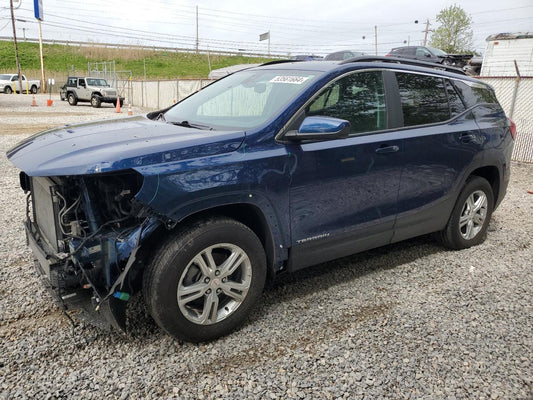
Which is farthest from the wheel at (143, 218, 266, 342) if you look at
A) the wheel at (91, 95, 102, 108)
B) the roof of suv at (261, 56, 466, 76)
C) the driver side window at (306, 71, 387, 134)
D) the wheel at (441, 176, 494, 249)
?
the wheel at (91, 95, 102, 108)

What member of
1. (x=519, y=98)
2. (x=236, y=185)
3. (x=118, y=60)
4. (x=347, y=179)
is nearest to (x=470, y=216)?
(x=347, y=179)

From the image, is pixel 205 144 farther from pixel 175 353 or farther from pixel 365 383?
pixel 365 383

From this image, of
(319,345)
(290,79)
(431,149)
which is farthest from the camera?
(431,149)

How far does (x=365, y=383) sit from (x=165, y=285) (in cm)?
129

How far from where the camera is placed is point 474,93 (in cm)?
439

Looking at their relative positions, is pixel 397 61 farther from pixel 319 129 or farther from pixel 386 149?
pixel 319 129

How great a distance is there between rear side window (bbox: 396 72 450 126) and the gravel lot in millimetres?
1406

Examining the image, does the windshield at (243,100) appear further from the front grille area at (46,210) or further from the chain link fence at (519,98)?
the chain link fence at (519,98)

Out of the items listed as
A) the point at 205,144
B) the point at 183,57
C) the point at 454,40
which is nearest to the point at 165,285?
the point at 205,144

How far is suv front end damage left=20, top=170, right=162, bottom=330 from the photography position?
2508 mm

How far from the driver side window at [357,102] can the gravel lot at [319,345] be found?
1.38 metres

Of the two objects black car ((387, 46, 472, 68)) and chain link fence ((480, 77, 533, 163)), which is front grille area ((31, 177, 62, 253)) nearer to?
chain link fence ((480, 77, 533, 163))

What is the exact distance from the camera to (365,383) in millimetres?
2473

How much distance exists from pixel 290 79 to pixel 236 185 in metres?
1.14
